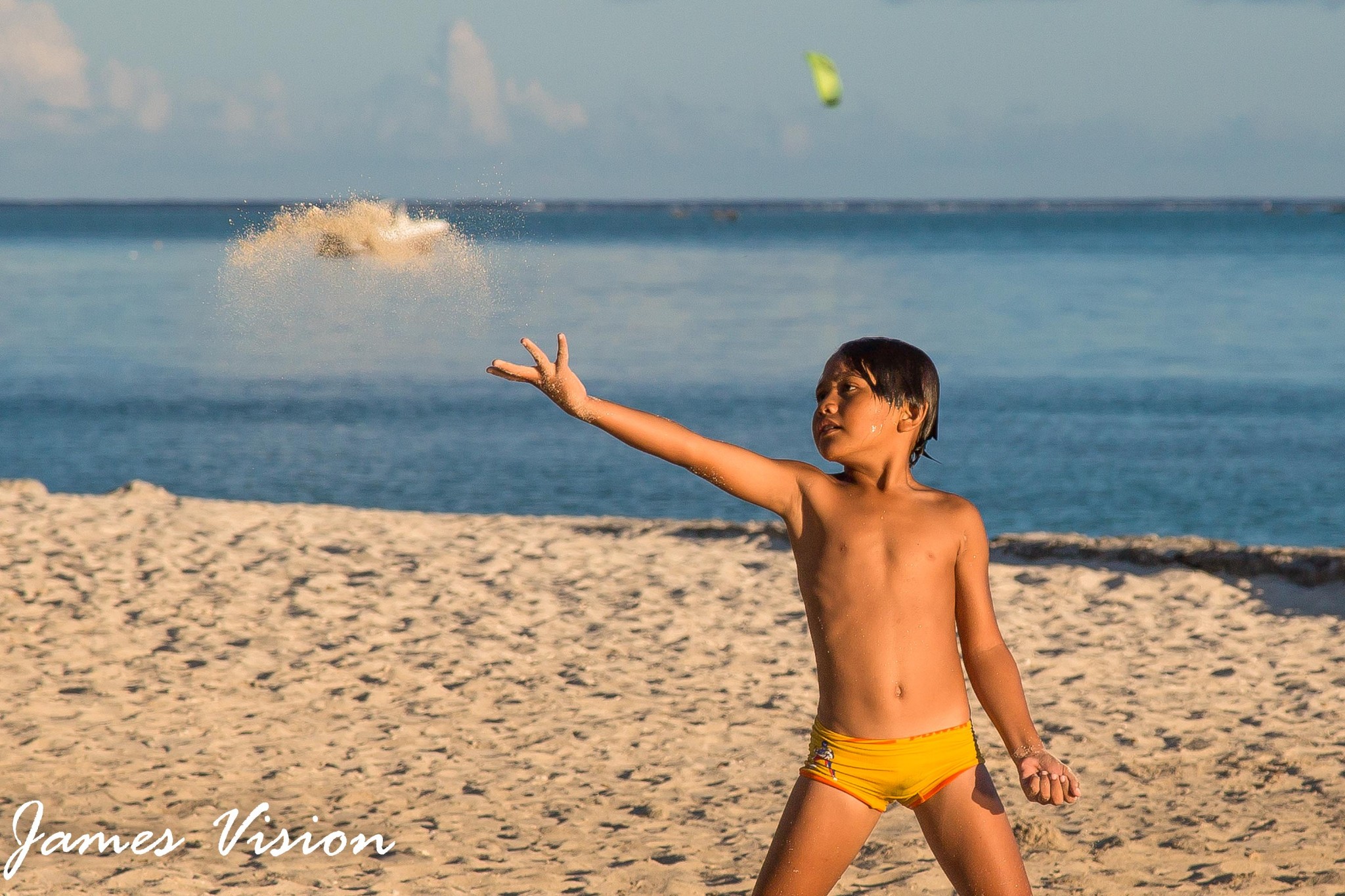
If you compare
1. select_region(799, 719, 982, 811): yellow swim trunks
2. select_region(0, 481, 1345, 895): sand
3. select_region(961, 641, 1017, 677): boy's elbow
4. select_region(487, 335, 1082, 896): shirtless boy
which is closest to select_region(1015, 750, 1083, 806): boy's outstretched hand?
select_region(487, 335, 1082, 896): shirtless boy

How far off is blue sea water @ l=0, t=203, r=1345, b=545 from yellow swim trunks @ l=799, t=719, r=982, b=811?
1.25 m

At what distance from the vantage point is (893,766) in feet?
9.07

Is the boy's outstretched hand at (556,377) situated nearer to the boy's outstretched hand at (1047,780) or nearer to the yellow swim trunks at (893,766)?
the yellow swim trunks at (893,766)

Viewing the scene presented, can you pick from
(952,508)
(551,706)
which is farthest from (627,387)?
(952,508)

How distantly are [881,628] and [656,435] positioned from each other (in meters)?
0.64

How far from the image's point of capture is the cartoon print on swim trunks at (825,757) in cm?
280

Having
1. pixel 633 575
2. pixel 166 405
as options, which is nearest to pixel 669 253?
pixel 166 405

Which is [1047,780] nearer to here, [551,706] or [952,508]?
[952,508]

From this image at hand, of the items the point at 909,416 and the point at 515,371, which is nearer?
the point at 515,371

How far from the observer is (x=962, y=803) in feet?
9.07

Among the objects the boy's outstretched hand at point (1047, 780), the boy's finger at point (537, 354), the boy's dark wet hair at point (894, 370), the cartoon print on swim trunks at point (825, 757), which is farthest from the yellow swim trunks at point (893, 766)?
the boy's finger at point (537, 354)

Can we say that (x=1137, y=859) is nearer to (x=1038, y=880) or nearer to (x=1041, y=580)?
(x=1038, y=880)

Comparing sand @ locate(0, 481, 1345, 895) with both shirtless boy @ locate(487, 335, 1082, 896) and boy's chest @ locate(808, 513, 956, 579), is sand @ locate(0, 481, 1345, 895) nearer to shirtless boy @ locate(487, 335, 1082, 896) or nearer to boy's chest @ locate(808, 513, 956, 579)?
shirtless boy @ locate(487, 335, 1082, 896)

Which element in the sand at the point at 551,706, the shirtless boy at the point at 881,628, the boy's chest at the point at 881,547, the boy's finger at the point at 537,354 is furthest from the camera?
the sand at the point at 551,706
